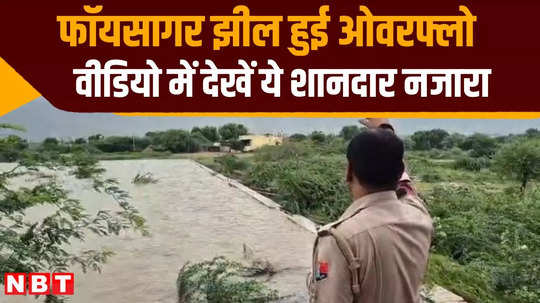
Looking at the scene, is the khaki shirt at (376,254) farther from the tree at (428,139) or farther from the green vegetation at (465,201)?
the tree at (428,139)

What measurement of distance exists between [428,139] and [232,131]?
8172mm

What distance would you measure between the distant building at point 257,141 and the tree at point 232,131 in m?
0.43

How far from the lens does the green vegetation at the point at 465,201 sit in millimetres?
4816

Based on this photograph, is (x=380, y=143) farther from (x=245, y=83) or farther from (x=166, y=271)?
(x=166, y=271)

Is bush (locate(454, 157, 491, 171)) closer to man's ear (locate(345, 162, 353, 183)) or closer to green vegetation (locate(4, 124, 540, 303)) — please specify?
green vegetation (locate(4, 124, 540, 303))

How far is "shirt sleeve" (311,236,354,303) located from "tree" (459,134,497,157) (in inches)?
730

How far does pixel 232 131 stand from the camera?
76.5ft

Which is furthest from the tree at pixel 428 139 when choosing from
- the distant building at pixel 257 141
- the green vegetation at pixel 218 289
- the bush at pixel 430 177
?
the green vegetation at pixel 218 289

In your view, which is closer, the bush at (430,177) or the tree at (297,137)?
the bush at (430,177)

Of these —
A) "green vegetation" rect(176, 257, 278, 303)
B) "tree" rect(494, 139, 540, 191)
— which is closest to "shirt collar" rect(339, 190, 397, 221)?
"green vegetation" rect(176, 257, 278, 303)

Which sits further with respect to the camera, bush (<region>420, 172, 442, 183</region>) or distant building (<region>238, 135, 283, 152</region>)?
distant building (<region>238, 135, 283, 152</region>)

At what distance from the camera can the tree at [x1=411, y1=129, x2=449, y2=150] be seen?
2312cm

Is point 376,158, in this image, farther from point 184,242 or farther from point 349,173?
point 184,242

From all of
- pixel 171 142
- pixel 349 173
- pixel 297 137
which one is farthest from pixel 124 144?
pixel 349 173
